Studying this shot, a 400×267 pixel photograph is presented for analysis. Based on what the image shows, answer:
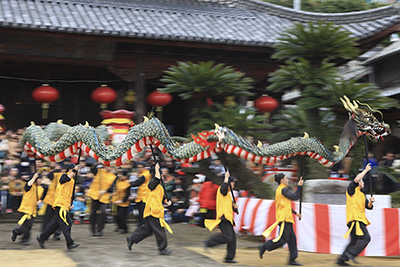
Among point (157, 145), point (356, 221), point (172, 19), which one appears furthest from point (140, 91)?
point (356, 221)

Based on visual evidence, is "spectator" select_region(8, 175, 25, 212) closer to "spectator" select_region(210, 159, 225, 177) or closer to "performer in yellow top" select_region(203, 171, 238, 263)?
"spectator" select_region(210, 159, 225, 177)

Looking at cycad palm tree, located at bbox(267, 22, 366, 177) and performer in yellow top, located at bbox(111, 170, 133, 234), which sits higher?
cycad palm tree, located at bbox(267, 22, 366, 177)

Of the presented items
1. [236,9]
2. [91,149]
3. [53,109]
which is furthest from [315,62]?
[53,109]

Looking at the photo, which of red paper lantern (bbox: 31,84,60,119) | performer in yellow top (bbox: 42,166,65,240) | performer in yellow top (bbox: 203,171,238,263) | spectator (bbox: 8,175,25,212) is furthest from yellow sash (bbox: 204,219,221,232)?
red paper lantern (bbox: 31,84,60,119)

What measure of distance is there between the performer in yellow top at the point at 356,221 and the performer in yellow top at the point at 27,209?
4.95 metres

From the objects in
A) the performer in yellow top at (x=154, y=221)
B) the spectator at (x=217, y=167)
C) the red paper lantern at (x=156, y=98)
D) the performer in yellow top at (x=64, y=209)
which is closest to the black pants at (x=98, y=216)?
the performer in yellow top at (x=64, y=209)

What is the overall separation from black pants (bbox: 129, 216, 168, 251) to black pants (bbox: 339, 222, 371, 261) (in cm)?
267

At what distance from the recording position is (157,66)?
1202cm

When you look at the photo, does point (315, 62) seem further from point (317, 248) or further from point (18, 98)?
point (18, 98)

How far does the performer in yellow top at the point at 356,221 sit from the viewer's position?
268 inches

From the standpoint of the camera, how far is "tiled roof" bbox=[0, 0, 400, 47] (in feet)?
35.4

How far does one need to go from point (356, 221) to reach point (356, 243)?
325mm

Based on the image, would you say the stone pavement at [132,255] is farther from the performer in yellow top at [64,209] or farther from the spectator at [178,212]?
the spectator at [178,212]

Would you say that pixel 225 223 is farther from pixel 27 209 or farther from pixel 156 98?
pixel 156 98
